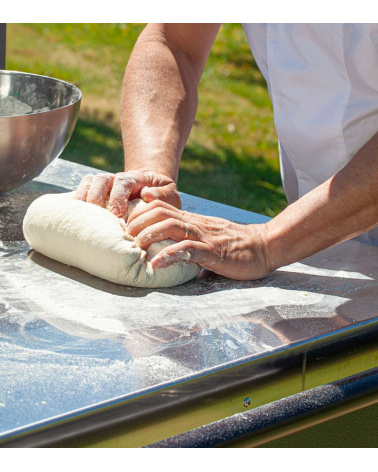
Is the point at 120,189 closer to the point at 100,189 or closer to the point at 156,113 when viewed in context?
the point at 100,189

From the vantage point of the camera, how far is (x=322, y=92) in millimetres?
1978

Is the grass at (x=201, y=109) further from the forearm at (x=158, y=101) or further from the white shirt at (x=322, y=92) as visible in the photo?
the white shirt at (x=322, y=92)

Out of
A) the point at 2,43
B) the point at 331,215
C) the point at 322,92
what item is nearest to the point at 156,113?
the point at 322,92

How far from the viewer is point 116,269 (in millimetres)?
1526

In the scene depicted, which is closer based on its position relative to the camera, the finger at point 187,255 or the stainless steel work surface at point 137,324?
the stainless steel work surface at point 137,324

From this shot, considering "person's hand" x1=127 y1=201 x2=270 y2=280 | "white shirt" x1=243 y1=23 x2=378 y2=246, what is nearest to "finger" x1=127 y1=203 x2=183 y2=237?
"person's hand" x1=127 y1=201 x2=270 y2=280

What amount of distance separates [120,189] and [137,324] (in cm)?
46

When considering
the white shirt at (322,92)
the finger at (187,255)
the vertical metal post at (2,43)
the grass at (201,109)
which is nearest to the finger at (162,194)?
the finger at (187,255)

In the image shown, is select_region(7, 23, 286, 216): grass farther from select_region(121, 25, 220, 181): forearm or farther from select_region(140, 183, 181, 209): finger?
select_region(140, 183, 181, 209): finger

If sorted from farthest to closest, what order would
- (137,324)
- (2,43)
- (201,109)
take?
(201,109)
(2,43)
(137,324)

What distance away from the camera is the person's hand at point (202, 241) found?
1580mm

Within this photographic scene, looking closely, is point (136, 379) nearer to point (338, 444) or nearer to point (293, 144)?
point (338, 444)

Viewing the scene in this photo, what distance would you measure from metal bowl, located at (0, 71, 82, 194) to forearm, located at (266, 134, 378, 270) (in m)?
0.65

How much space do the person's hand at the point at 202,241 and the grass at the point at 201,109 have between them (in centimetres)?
316
